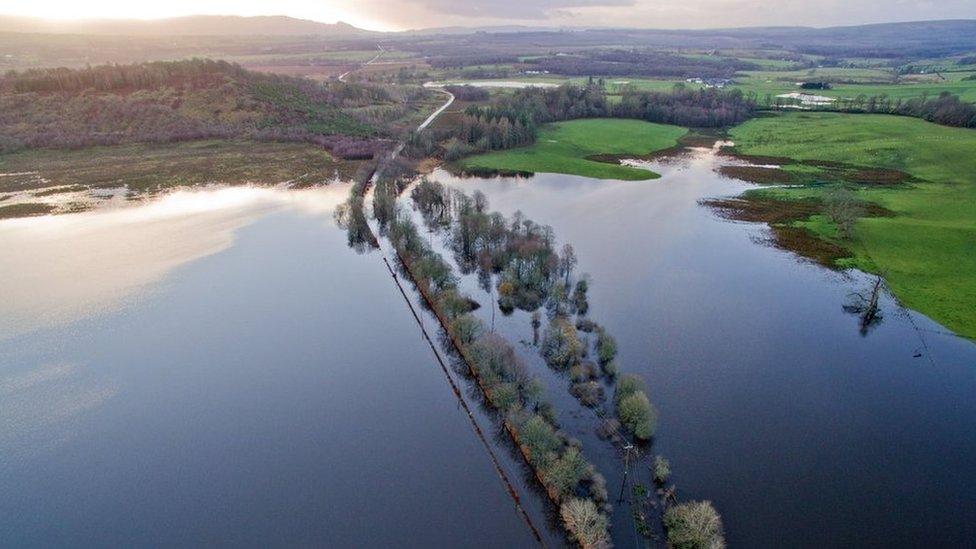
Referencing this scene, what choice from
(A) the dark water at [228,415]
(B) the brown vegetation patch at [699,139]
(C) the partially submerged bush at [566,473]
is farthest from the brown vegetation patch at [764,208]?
(C) the partially submerged bush at [566,473]

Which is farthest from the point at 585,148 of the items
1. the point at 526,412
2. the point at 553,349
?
the point at 526,412

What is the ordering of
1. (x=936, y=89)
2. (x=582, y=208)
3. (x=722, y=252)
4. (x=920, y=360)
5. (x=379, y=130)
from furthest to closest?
(x=936, y=89)
(x=379, y=130)
(x=582, y=208)
(x=722, y=252)
(x=920, y=360)

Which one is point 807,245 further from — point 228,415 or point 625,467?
point 228,415

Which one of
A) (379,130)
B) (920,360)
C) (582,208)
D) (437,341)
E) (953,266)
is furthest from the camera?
(379,130)

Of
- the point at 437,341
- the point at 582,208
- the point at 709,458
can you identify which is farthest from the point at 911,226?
the point at 437,341

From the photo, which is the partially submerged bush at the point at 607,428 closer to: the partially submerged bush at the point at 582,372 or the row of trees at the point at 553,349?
the row of trees at the point at 553,349

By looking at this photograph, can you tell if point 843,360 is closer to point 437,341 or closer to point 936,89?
point 437,341
